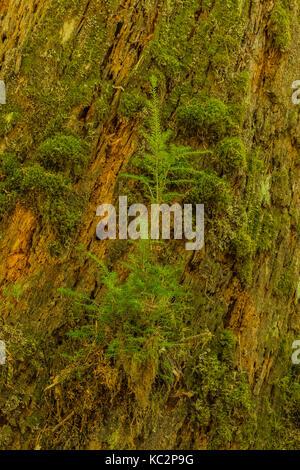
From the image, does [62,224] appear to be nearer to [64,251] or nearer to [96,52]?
[64,251]

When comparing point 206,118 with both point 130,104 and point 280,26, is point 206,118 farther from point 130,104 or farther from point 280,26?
point 280,26

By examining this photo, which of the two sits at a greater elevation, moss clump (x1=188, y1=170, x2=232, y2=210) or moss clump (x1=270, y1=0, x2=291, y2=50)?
moss clump (x1=270, y1=0, x2=291, y2=50)

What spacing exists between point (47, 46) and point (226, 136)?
1.65 meters

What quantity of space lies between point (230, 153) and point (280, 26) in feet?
4.24

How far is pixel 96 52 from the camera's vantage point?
4.61m

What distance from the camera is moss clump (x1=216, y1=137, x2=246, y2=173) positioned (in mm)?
4602

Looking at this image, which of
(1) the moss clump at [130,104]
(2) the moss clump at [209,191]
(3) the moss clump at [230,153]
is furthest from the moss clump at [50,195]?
(3) the moss clump at [230,153]

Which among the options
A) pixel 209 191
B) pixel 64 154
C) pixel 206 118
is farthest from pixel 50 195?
pixel 206 118

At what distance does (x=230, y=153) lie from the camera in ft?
15.1

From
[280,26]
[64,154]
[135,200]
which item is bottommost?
[135,200]

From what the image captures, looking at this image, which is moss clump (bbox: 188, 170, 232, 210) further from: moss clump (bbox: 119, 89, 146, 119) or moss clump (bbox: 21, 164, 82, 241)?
moss clump (bbox: 21, 164, 82, 241)

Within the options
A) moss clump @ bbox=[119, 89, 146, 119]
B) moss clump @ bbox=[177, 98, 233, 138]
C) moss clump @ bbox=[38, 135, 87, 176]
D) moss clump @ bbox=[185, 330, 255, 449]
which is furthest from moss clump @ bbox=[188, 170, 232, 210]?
moss clump @ bbox=[185, 330, 255, 449]

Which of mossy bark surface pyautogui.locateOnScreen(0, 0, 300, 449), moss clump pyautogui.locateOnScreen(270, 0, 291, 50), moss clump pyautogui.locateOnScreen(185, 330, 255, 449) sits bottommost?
moss clump pyautogui.locateOnScreen(185, 330, 255, 449)

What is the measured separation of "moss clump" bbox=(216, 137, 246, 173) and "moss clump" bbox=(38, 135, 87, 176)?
3.67ft
